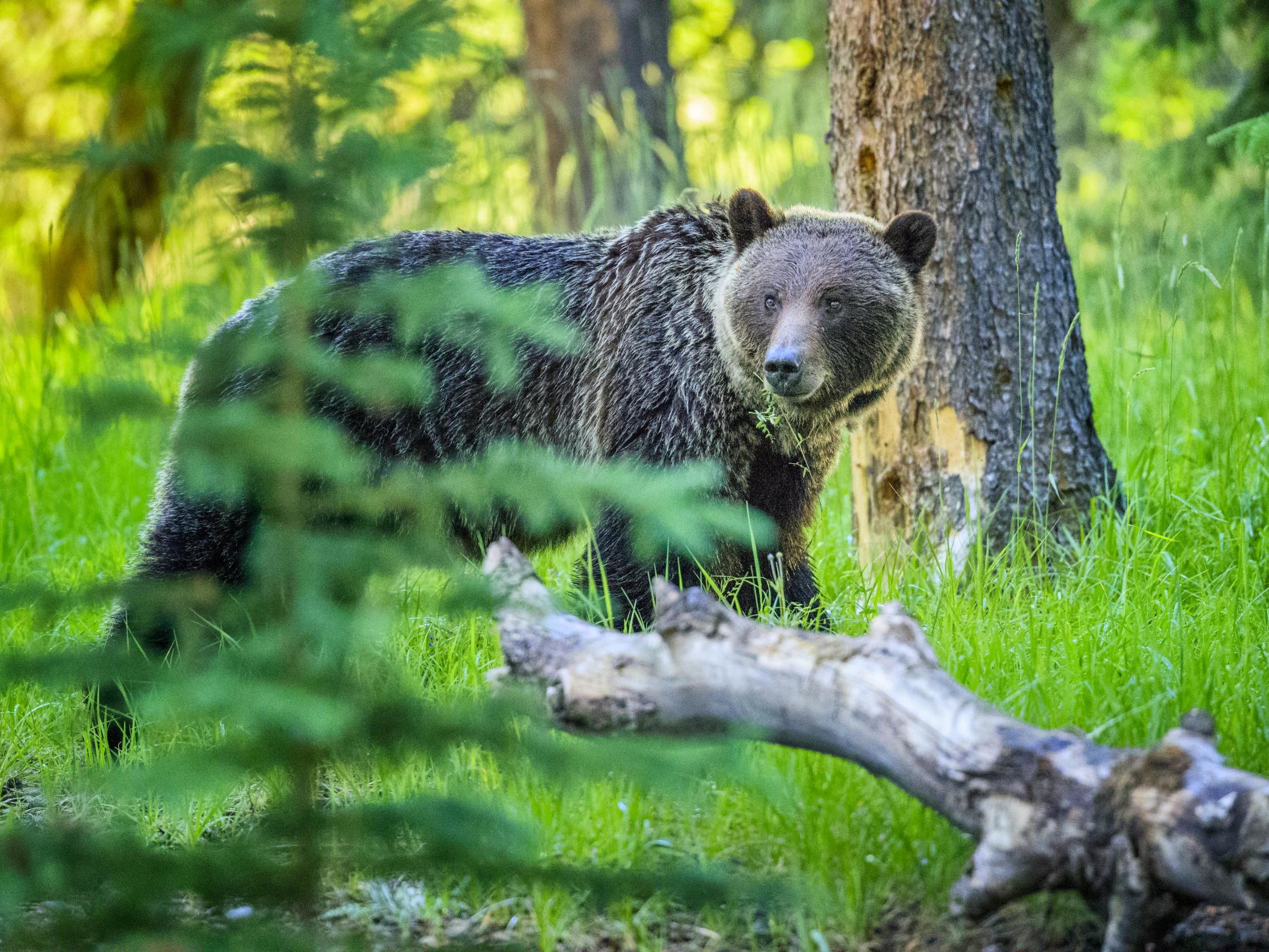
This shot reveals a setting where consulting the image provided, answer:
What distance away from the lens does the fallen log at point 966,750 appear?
188cm

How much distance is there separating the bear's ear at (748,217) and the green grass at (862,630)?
1.30m

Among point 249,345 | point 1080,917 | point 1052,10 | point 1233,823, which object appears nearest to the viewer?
point 249,345

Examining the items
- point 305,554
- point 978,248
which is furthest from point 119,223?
point 305,554

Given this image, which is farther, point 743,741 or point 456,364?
point 456,364

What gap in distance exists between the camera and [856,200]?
4.74 metres

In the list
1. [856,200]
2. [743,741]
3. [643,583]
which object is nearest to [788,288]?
[856,200]

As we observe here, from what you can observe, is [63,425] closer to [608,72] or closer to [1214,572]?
[608,72]

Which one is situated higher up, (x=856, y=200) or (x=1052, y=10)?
(x=1052, y=10)

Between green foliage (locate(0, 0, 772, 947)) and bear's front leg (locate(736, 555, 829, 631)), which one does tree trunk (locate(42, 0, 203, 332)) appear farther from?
green foliage (locate(0, 0, 772, 947))

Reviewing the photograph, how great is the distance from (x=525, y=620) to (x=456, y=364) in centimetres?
205

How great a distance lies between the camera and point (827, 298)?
420 centimetres

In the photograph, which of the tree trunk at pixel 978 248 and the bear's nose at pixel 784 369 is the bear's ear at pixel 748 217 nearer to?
the tree trunk at pixel 978 248

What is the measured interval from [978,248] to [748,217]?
90 centimetres

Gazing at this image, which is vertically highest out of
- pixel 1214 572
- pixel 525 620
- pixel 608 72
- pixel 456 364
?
pixel 608 72
